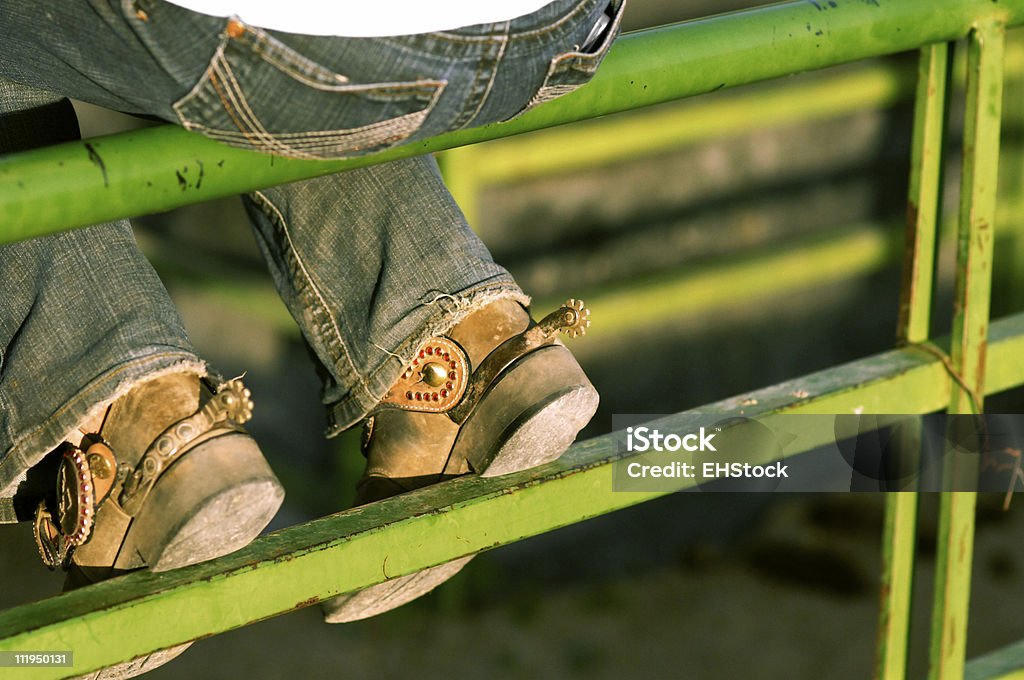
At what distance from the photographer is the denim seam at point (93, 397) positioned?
0.95 metres

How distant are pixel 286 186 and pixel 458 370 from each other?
0.20m

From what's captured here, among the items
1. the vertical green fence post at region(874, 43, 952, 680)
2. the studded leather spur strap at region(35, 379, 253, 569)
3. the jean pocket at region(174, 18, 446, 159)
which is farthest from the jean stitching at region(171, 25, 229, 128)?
the vertical green fence post at region(874, 43, 952, 680)

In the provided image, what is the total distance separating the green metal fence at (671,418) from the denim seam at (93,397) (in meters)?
0.11

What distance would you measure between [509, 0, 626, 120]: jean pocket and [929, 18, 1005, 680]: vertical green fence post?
0.46 m

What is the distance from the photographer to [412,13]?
2.60 ft

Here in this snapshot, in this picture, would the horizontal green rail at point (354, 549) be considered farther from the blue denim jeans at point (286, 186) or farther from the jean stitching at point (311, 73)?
the jean stitching at point (311, 73)

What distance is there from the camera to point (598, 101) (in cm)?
101

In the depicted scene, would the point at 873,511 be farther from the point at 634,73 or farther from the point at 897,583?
the point at 634,73

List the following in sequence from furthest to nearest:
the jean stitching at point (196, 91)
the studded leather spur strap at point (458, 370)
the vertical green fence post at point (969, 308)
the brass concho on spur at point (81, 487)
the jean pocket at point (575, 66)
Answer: the vertical green fence post at point (969, 308)
the studded leather spur strap at point (458, 370)
the brass concho on spur at point (81, 487)
the jean pocket at point (575, 66)
the jean stitching at point (196, 91)

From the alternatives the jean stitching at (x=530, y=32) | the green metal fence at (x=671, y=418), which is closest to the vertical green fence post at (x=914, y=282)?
the green metal fence at (x=671, y=418)

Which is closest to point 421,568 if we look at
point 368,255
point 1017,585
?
point 368,255

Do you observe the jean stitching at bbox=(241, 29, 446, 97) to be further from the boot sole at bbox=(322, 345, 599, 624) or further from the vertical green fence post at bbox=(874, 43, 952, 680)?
the vertical green fence post at bbox=(874, 43, 952, 680)

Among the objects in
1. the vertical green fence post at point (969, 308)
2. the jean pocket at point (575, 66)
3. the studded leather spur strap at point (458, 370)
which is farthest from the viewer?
the vertical green fence post at point (969, 308)

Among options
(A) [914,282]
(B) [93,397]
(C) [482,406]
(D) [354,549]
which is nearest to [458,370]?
(C) [482,406]
